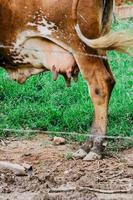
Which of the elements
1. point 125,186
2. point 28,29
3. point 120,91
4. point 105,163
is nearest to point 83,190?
point 125,186

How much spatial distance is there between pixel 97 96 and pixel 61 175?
0.88m

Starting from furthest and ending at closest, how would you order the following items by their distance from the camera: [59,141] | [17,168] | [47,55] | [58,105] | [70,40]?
[58,105] → [59,141] → [47,55] → [70,40] → [17,168]

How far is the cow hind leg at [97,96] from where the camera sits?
251 inches

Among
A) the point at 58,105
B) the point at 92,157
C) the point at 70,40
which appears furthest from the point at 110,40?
the point at 58,105

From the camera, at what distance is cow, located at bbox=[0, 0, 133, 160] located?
20.7 ft

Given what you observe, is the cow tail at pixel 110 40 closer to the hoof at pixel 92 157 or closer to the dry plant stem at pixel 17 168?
the hoof at pixel 92 157

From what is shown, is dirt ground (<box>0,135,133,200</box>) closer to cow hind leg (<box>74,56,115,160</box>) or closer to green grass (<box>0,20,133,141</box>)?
cow hind leg (<box>74,56,115,160</box>)

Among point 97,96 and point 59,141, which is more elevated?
point 97,96

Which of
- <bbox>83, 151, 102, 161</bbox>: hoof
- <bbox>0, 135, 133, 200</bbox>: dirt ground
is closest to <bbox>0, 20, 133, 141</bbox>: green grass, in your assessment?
<bbox>0, 135, 133, 200</bbox>: dirt ground

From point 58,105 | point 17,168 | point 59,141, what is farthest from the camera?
point 58,105

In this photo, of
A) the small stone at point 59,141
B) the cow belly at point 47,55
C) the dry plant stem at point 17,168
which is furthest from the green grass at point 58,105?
the dry plant stem at point 17,168

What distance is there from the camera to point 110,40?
5988 mm

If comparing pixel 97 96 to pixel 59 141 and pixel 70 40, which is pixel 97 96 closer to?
pixel 70 40

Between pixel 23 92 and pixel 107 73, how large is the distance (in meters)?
2.03
